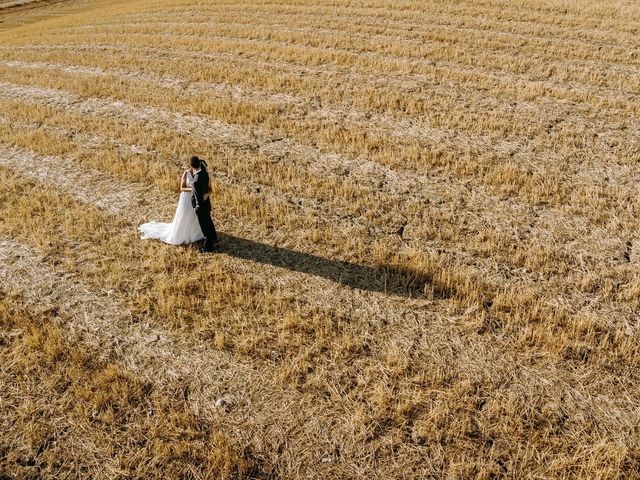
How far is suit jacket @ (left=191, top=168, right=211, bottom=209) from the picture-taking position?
321 inches

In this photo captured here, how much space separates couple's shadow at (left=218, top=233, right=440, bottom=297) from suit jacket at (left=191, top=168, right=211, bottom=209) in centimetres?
101

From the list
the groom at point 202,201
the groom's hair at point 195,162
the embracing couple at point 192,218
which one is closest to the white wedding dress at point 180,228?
the embracing couple at point 192,218

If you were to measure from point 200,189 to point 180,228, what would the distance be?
1.03 m

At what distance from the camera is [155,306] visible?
7672mm

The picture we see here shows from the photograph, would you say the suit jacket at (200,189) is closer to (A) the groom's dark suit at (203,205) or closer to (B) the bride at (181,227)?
(A) the groom's dark suit at (203,205)

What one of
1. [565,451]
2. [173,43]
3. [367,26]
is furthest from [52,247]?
[367,26]

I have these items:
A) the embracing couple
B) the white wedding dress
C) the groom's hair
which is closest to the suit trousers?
the embracing couple

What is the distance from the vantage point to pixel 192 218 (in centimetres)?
886

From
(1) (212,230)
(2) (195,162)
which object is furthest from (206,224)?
(2) (195,162)

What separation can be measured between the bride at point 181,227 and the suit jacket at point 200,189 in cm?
16

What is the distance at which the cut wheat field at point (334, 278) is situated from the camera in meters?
5.70

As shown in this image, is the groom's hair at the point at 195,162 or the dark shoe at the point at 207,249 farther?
the dark shoe at the point at 207,249

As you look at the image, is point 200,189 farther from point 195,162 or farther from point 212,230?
point 212,230

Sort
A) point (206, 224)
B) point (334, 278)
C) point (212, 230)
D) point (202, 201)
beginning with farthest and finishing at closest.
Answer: point (212, 230), point (206, 224), point (202, 201), point (334, 278)
